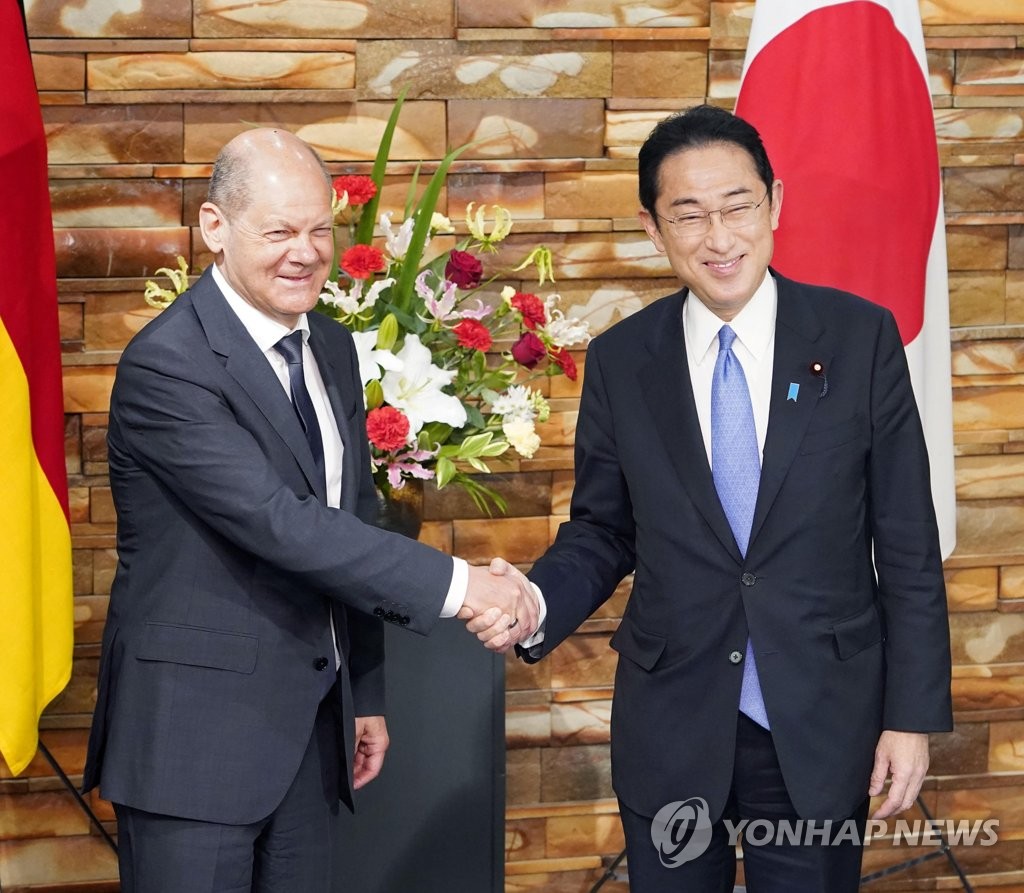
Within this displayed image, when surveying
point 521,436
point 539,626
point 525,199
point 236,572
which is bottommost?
point 539,626

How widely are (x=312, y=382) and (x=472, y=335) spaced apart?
38 centimetres

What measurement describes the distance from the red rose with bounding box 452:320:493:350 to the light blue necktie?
52 cm

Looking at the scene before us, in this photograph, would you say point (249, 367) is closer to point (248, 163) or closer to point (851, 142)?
point (248, 163)

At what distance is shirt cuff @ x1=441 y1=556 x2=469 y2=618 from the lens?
1.81 metres

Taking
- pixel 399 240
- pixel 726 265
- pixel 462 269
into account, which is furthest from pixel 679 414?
pixel 399 240

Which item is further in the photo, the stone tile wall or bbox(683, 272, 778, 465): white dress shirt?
the stone tile wall

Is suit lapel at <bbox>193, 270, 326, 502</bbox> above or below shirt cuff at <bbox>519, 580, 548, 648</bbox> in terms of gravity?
above

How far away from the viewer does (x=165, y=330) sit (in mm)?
1706

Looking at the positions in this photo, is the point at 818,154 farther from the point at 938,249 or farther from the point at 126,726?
the point at 126,726

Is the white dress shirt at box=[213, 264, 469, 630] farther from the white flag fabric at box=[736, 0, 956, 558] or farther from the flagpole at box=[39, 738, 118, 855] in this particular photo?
the white flag fabric at box=[736, 0, 956, 558]

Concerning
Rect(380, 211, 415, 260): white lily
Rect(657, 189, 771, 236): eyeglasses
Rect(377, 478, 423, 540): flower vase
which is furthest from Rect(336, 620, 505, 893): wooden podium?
Rect(657, 189, 771, 236): eyeglasses

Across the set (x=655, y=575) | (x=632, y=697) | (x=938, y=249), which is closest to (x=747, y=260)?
(x=655, y=575)

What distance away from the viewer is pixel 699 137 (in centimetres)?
181

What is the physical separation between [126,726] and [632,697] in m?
0.68
